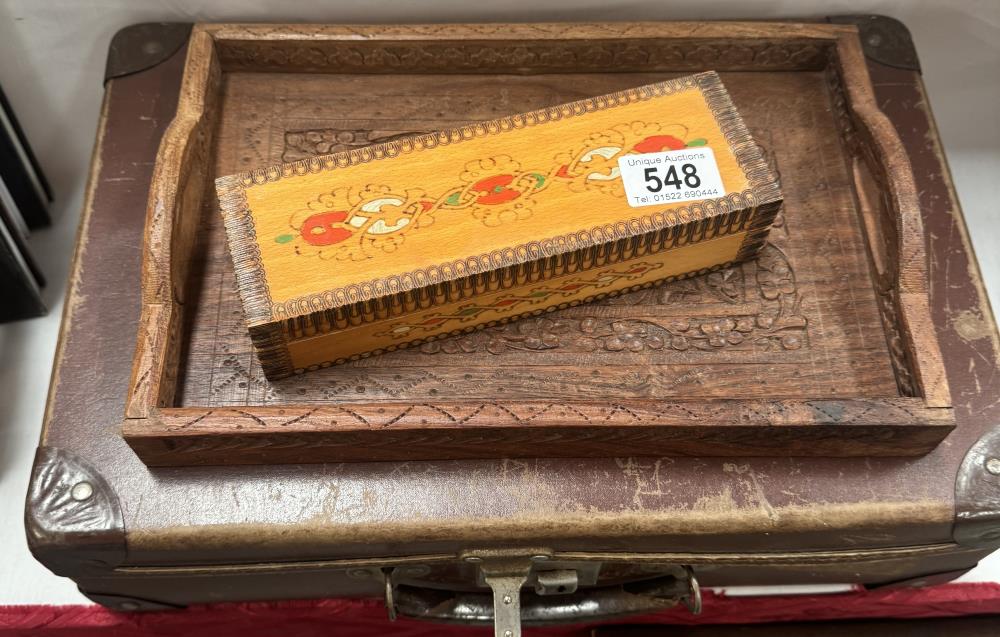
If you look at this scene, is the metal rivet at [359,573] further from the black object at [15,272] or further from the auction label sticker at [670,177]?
the black object at [15,272]

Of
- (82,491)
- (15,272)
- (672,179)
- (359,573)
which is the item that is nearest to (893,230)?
(672,179)

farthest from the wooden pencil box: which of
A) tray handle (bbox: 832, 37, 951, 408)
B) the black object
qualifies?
the black object

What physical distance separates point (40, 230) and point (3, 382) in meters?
0.24

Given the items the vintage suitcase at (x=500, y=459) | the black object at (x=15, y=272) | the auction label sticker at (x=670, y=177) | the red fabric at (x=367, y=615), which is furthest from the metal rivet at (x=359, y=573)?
the black object at (x=15, y=272)

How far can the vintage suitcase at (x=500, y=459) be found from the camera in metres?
0.95

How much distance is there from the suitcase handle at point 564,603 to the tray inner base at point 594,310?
0.23m

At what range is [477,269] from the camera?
960 millimetres

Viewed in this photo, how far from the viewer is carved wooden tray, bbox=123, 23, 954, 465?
3.05 ft

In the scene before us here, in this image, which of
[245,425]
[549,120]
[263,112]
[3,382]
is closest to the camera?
[245,425]

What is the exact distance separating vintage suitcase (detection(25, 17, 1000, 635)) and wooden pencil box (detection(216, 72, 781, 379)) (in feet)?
0.19

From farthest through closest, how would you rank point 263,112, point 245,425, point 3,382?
point 3,382 < point 263,112 < point 245,425

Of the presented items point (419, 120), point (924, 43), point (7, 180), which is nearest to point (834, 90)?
point (924, 43)

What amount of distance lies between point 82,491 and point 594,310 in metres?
0.56

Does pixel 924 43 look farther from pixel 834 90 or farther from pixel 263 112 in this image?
pixel 263 112
